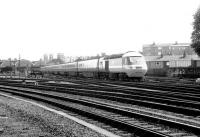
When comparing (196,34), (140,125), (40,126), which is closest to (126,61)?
(196,34)

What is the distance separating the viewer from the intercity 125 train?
31344 millimetres

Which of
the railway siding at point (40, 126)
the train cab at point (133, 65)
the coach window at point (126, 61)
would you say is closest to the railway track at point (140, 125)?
the railway siding at point (40, 126)

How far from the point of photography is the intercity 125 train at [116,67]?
3134 centimetres

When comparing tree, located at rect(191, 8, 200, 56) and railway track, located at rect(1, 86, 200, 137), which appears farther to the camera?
tree, located at rect(191, 8, 200, 56)

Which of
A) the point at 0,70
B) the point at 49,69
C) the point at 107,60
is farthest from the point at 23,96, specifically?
the point at 0,70

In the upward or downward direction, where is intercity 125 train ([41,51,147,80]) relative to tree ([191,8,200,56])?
downward

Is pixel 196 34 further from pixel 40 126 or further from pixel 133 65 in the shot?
pixel 40 126

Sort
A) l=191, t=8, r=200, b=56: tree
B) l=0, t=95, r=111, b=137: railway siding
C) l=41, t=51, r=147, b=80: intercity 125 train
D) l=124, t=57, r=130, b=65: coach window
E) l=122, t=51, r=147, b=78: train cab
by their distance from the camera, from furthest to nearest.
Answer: l=191, t=8, r=200, b=56: tree, l=124, t=57, r=130, b=65: coach window, l=41, t=51, r=147, b=80: intercity 125 train, l=122, t=51, r=147, b=78: train cab, l=0, t=95, r=111, b=137: railway siding

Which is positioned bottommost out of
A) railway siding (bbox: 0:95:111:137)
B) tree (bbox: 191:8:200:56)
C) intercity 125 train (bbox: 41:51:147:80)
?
railway siding (bbox: 0:95:111:137)

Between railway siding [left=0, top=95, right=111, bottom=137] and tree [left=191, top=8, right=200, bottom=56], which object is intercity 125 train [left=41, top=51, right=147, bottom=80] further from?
railway siding [left=0, top=95, right=111, bottom=137]

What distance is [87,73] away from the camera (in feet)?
150

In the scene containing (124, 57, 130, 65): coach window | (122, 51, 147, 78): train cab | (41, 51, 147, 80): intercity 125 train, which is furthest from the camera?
(124, 57, 130, 65): coach window

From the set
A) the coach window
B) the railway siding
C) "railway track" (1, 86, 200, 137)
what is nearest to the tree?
the coach window

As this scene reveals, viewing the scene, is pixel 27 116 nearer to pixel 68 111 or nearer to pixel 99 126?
pixel 68 111
